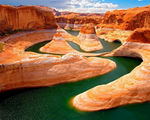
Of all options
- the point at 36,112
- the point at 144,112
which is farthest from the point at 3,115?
the point at 144,112

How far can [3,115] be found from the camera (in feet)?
42.4

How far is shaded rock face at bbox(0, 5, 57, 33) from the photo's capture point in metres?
36.2

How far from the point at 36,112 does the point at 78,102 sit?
174 inches

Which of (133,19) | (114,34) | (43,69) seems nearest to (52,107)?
(43,69)

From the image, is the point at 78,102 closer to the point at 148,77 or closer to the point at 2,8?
the point at 148,77

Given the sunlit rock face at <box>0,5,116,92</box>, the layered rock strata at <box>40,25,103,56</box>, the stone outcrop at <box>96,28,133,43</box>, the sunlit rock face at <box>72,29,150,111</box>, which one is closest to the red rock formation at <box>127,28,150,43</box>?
the sunlit rock face at <box>0,5,116,92</box>

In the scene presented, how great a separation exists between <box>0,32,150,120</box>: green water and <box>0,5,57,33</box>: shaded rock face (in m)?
26.5

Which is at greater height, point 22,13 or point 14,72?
point 22,13

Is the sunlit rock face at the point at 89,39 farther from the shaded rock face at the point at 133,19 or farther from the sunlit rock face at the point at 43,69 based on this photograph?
the shaded rock face at the point at 133,19

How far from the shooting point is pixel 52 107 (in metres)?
14.1

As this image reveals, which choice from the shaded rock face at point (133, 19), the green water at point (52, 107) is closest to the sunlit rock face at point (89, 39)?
the green water at point (52, 107)

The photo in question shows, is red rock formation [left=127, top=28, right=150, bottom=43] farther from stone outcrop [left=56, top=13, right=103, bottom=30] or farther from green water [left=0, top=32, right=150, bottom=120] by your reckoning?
stone outcrop [left=56, top=13, right=103, bottom=30]

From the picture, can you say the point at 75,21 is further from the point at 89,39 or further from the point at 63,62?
the point at 63,62

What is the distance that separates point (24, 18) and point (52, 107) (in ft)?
116
